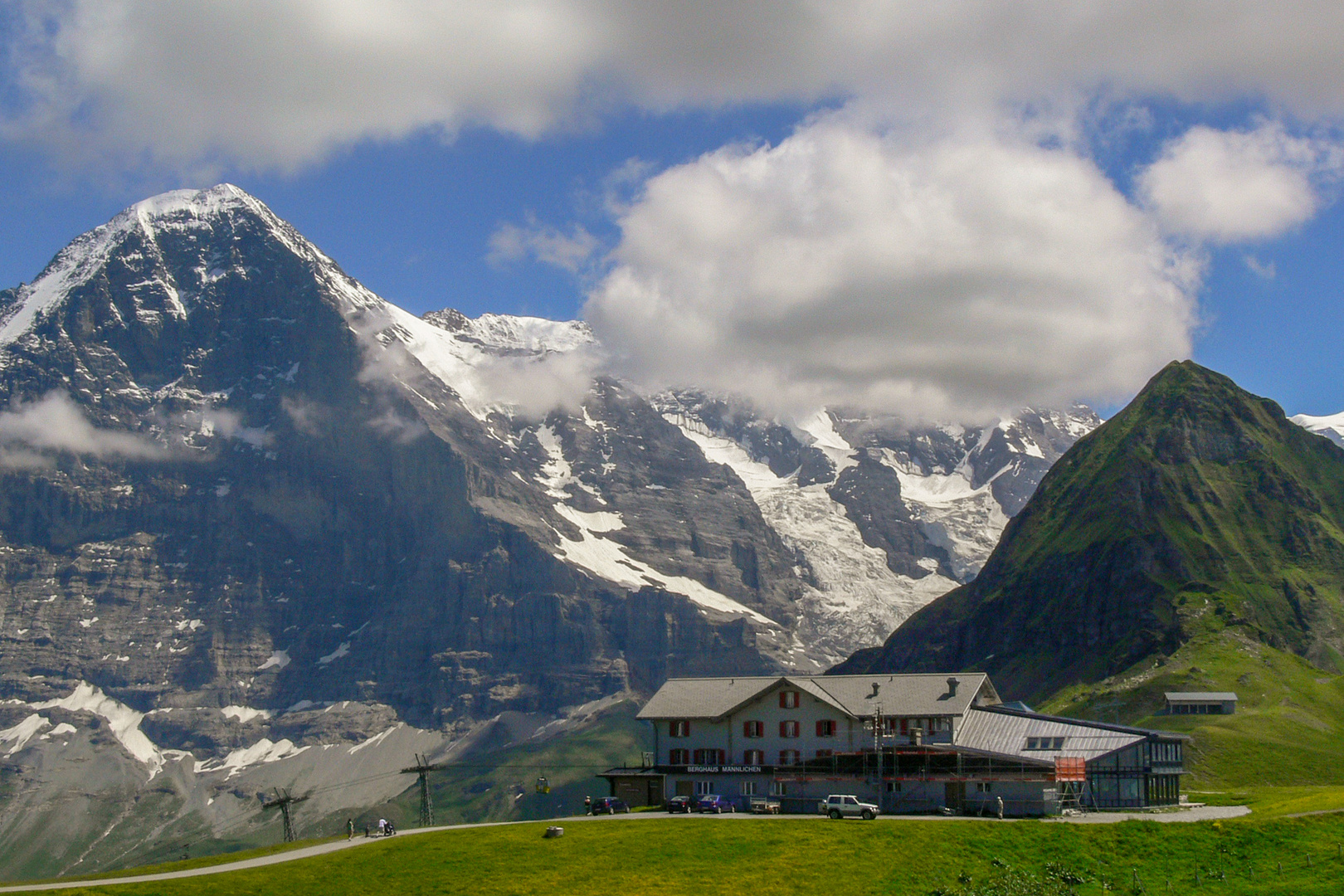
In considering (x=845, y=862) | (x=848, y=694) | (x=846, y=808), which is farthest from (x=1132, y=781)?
(x=845, y=862)

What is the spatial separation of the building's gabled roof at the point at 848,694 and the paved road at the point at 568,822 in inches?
858

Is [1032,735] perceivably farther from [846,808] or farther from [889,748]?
[846,808]

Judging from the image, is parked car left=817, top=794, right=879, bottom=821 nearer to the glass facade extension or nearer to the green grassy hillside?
the green grassy hillside

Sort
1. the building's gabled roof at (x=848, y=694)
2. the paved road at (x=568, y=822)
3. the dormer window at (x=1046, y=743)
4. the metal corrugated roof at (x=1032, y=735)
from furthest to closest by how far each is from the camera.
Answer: the building's gabled roof at (x=848, y=694), the dormer window at (x=1046, y=743), the metal corrugated roof at (x=1032, y=735), the paved road at (x=568, y=822)

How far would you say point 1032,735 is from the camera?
5413 inches

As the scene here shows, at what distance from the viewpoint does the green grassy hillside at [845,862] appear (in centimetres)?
9369

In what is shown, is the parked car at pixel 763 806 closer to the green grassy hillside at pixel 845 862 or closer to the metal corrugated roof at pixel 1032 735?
the green grassy hillside at pixel 845 862

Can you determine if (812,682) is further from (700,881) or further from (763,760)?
(700,881)

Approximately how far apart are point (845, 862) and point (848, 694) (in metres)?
45.9

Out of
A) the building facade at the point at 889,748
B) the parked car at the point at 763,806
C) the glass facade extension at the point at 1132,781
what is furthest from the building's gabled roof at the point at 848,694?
the parked car at the point at 763,806

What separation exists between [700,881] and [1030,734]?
5416 centimetres

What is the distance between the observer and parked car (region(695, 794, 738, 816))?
12306 cm

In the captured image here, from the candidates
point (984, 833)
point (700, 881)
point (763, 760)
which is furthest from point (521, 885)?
point (763, 760)

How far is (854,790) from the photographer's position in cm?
12569
